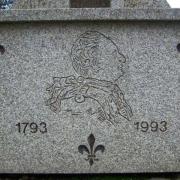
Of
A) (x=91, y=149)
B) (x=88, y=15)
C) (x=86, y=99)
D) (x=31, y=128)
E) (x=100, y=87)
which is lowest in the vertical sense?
(x=91, y=149)

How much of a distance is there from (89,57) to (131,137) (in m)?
0.83

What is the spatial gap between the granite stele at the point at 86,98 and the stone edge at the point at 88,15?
0.05m

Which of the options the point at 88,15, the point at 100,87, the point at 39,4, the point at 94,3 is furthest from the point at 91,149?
the point at 39,4

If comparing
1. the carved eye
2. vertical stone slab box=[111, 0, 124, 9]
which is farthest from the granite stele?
vertical stone slab box=[111, 0, 124, 9]

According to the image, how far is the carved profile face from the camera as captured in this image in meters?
4.19

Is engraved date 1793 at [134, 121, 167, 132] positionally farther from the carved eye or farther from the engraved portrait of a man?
the carved eye

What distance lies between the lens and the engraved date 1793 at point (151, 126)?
165 inches

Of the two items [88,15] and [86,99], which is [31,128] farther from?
[88,15]

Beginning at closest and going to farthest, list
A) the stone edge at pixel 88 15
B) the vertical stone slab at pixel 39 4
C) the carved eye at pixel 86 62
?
the stone edge at pixel 88 15, the carved eye at pixel 86 62, the vertical stone slab at pixel 39 4

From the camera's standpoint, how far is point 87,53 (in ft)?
13.8

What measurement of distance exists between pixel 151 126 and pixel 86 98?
65 cm

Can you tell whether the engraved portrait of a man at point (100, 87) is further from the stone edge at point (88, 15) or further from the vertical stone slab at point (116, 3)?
the vertical stone slab at point (116, 3)

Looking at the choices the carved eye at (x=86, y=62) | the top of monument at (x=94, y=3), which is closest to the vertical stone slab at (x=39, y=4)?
the top of monument at (x=94, y=3)

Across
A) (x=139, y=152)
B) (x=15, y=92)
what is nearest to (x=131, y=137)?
(x=139, y=152)
